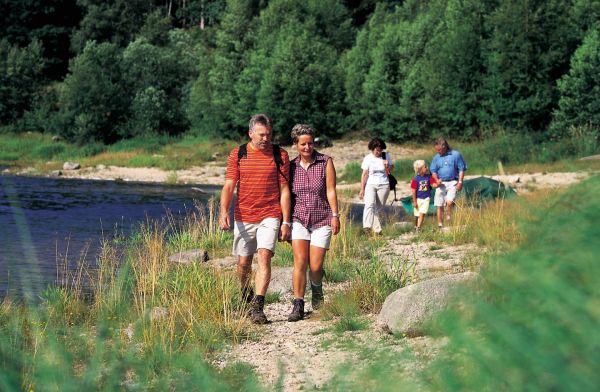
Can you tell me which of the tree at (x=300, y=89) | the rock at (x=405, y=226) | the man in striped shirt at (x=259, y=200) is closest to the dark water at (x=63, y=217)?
the man in striped shirt at (x=259, y=200)

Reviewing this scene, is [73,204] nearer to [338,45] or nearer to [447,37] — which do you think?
[447,37]

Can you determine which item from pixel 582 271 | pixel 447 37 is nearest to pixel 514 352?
pixel 582 271

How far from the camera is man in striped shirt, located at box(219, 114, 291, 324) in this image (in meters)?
9.09

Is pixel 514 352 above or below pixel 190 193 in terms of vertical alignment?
above

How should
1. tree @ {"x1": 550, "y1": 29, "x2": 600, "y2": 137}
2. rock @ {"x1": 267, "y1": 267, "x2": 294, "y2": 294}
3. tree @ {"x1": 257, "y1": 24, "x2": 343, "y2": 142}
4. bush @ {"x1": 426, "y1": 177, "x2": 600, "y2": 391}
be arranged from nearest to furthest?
bush @ {"x1": 426, "y1": 177, "x2": 600, "y2": 391}
rock @ {"x1": 267, "y1": 267, "x2": 294, "y2": 294}
tree @ {"x1": 550, "y1": 29, "x2": 600, "y2": 137}
tree @ {"x1": 257, "y1": 24, "x2": 343, "y2": 142}

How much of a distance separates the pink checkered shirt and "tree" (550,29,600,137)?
2986 centimetres

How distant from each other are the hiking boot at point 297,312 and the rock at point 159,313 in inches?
50.3

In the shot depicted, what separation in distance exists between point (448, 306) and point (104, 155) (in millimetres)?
51707

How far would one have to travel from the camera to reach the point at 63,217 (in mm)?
24984

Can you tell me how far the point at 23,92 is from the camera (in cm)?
6494

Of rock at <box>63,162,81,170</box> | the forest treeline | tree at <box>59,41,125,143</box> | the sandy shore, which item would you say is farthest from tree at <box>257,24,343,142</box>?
rock at <box>63,162,81,170</box>

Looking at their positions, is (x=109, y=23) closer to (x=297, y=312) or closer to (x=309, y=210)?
(x=309, y=210)

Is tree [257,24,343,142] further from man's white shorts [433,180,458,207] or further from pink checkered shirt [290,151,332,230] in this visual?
pink checkered shirt [290,151,332,230]

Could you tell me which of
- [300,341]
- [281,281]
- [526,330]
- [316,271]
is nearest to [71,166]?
[281,281]
